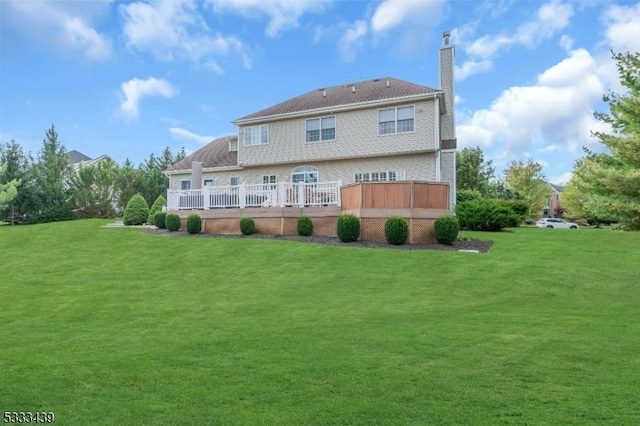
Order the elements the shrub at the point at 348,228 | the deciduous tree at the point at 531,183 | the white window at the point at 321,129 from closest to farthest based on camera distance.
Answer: the shrub at the point at 348,228, the white window at the point at 321,129, the deciduous tree at the point at 531,183

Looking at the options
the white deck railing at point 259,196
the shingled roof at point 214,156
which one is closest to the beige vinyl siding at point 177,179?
the shingled roof at point 214,156

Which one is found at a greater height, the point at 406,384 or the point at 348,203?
the point at 348,203

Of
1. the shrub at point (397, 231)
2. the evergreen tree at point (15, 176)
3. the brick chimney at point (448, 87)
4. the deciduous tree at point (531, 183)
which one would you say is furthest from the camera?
the deciduous tree at point (531, 183)

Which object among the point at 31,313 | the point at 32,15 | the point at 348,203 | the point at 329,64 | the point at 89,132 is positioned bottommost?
the point at 31,313

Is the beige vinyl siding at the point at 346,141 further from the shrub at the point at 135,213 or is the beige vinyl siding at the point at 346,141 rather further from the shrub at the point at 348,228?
the shrub at the point at 348,228

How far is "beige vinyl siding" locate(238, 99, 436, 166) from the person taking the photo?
75.9 feet

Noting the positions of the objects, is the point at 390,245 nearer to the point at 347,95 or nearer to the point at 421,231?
the point at 421,231

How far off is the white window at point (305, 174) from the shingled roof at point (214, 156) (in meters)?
4.47

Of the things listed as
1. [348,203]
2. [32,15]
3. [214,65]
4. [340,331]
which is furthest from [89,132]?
[340,331]

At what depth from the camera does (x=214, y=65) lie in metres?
21.4

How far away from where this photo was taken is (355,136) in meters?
24.6

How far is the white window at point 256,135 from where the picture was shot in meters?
27.3

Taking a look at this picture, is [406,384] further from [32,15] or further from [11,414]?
[32,15]

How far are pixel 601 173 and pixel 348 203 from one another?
8406 millimetres
